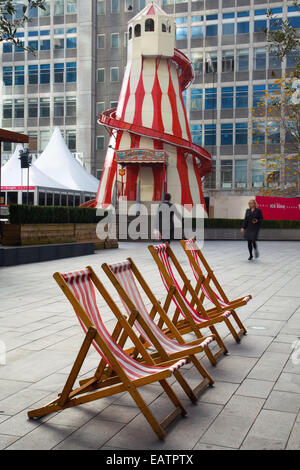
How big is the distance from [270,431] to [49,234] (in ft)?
49.6

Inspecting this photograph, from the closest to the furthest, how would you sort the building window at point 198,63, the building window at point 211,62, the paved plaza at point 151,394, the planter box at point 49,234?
1. the paved plaza at point 151,394
2. the planter box at point 49,234
3. the building window at point 211,62
4. the building window at point 198,63

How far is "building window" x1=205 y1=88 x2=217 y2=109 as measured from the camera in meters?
57.4

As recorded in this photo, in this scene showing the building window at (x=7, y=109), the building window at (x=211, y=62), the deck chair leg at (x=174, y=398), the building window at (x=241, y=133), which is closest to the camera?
the deck chair leg at (x=174, y=398)

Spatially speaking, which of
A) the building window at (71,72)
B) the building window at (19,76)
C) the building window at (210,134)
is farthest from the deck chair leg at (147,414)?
the building window at (19,76)

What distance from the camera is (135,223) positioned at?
3291 centimetres

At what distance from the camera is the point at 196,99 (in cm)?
5803

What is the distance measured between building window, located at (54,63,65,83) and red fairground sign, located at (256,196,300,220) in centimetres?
3481

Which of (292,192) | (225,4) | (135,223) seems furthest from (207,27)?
(135,223)

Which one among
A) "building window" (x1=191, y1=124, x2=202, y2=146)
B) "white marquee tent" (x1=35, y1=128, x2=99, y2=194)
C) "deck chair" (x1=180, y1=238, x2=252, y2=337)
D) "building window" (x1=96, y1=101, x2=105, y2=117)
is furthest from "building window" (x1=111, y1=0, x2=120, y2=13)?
"deck chair" (x1=180, y1=238, x2=252, y2=337)

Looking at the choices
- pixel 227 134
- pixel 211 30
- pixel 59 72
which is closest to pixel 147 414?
pixel 227 134

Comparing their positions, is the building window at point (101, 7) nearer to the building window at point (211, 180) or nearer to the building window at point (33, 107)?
the building window at point (33, 107)

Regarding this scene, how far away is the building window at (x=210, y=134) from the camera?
188 feet

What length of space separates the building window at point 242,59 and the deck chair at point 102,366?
55.7 meters

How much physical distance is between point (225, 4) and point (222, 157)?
14782 mm
